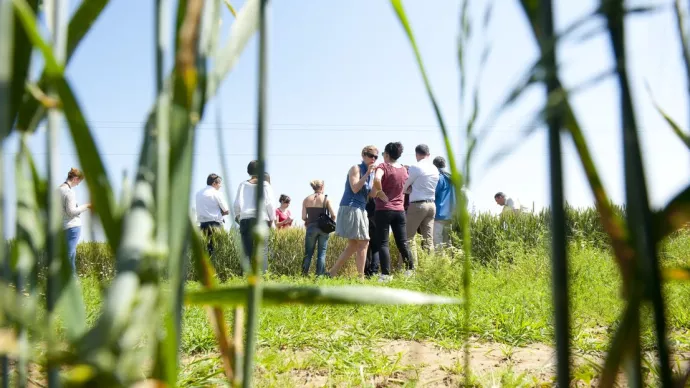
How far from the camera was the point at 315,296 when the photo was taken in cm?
35

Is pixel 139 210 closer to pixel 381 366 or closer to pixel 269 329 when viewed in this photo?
pixel 381 366

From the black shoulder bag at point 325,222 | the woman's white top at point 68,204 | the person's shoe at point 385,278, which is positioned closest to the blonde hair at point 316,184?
the black shoulder bag at point 325,222

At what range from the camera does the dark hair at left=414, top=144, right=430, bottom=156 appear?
5.71 meters

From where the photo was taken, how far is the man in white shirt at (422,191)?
5.77m

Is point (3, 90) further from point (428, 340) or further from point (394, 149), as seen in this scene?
point (394, 149)

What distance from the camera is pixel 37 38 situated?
0.93ft

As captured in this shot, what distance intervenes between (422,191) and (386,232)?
561 millimetres

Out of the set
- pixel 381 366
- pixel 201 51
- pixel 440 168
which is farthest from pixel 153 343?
pixel 440 168

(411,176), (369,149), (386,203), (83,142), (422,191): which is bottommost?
(83,142)

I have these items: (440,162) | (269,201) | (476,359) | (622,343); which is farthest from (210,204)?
(622,343)

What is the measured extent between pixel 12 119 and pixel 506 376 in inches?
66.3

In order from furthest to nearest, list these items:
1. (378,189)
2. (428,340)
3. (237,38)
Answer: (378,189)
(428,340)
(237,38)

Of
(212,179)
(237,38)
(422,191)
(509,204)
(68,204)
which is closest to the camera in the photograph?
(237,38)

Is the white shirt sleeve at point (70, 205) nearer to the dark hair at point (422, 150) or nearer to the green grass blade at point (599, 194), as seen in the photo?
the dark hair at point (422, 150)
